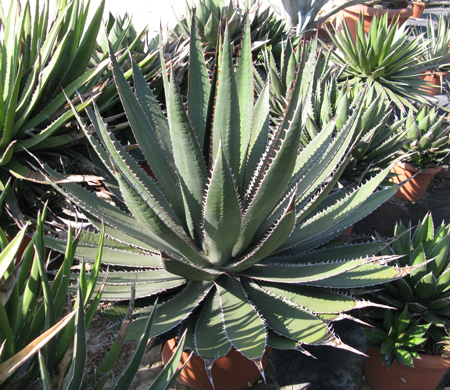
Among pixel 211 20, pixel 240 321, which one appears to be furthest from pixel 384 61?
pixel 240 321

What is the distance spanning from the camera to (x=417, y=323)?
1.66m

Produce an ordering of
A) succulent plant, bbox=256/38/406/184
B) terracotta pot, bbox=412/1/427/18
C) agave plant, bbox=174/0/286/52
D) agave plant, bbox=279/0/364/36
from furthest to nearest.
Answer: terracotta pot, bbox=412/1/427/18 < agave plant, bbox=279/0/364/36 < agave plant, bbox=174/0/286/52 < succulent plant, bbox=256/38/406/184

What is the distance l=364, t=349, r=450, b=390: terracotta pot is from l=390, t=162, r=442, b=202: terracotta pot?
73.4 inches

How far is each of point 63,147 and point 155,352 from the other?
1.26 metres

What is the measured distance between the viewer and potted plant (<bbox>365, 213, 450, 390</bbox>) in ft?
5.44

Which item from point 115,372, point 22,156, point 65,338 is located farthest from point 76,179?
point 115,372

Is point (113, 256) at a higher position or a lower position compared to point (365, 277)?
higher

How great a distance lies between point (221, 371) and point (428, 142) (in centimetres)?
264

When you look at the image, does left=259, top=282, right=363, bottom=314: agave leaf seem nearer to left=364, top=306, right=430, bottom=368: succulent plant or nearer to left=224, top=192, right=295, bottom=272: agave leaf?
left=224, top=192, right=295, bottom=272: agave leaf

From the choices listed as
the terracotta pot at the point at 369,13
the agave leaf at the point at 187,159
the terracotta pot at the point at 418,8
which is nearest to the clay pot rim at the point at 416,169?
the agave leaf at the point at 187,159

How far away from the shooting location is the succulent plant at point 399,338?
1.62 meters

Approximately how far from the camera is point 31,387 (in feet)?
Result: 2.88

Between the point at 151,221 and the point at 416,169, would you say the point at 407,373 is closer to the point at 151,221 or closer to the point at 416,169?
the point at 151,221

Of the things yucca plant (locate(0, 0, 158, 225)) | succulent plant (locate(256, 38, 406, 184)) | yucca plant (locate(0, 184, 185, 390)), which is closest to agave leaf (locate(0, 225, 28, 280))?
yucca plant (locate(0, 184, 185, 390))
